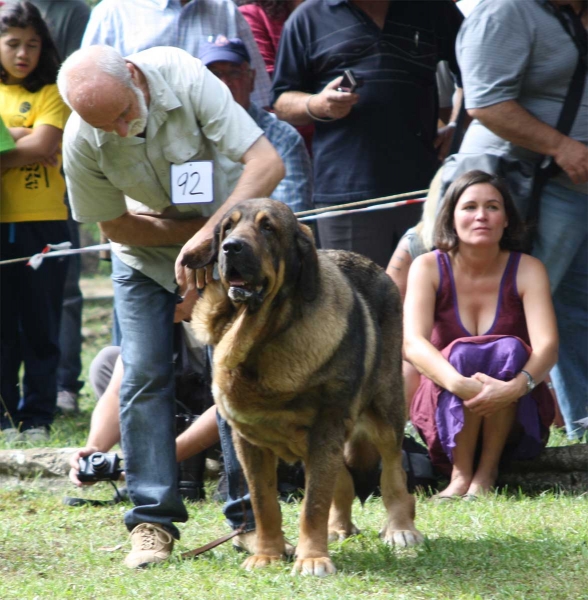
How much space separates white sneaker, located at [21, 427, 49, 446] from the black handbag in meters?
2.88

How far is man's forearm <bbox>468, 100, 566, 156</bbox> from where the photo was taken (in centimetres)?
571

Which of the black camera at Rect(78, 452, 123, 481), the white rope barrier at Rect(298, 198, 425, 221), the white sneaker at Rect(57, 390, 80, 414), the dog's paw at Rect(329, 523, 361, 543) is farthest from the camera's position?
the white sneaker at Rect(57, 390, 80, 414)

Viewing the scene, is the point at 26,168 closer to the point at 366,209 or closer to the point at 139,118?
the point at 366,209

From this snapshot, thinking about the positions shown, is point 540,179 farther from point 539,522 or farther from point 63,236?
point 63,236

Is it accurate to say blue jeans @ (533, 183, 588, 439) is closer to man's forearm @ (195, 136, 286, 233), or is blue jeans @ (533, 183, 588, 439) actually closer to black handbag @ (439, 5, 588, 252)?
black handbag @ (439, 5, 588, 252)

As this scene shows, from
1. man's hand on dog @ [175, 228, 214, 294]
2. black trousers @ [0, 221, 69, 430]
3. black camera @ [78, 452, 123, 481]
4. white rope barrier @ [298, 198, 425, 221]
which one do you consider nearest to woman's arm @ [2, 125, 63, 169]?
black trousers @ [0, 221, 69, 430]

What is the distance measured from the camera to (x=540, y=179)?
19.3ft

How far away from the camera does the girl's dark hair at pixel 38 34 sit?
6.75 m

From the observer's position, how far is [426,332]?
5.57 meters

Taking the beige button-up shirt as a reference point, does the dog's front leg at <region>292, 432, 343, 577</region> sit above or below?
below

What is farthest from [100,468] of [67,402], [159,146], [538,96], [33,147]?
[538,96]

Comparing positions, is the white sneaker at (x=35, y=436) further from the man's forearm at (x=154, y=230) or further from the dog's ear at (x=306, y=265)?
the dog's ear at (x=306, y=265)

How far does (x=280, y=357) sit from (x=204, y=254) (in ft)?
1.58

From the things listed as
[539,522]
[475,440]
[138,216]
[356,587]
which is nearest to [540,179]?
[475,440]
